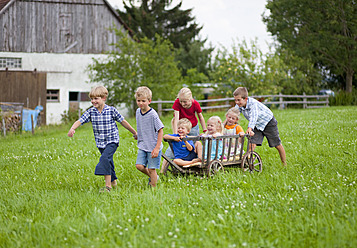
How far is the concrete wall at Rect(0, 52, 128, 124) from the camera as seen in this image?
2695 centimetres

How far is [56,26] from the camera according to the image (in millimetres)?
27375

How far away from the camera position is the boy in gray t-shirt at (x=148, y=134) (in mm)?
6020

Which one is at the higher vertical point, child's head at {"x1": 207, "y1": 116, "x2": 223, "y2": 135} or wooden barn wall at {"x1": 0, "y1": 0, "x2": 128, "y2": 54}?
A: wooden barn wall at {"x1": 0, "y1": 0, "x2": 128, "y2": 54}

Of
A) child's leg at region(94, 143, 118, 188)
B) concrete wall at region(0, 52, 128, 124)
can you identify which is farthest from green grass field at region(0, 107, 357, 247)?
concrete wall at region(0, 52, 128, 124)

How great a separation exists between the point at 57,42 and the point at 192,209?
2506cm

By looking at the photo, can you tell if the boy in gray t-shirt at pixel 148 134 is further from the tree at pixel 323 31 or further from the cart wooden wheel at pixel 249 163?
the tree at pixel 323 31

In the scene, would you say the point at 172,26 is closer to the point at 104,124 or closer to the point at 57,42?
A: the point at 57,42

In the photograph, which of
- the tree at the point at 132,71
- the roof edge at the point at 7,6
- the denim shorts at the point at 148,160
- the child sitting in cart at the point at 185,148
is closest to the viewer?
the denim shorts at the point at 148,160

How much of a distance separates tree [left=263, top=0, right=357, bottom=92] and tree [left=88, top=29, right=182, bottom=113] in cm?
1389

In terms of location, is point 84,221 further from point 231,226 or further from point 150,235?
point 231,226

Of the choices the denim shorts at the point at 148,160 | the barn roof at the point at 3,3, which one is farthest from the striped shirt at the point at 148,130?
the barn roof at the point at 3,3

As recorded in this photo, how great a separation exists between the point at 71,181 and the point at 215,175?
2.48m

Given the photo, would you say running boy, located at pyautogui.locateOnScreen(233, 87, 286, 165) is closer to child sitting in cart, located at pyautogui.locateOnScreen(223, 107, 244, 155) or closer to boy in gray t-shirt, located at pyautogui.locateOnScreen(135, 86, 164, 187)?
child sitting in cart, located at pyautogui.locateOnScreen(223, 107, 244, 155)

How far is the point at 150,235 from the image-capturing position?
3961 millimetres
